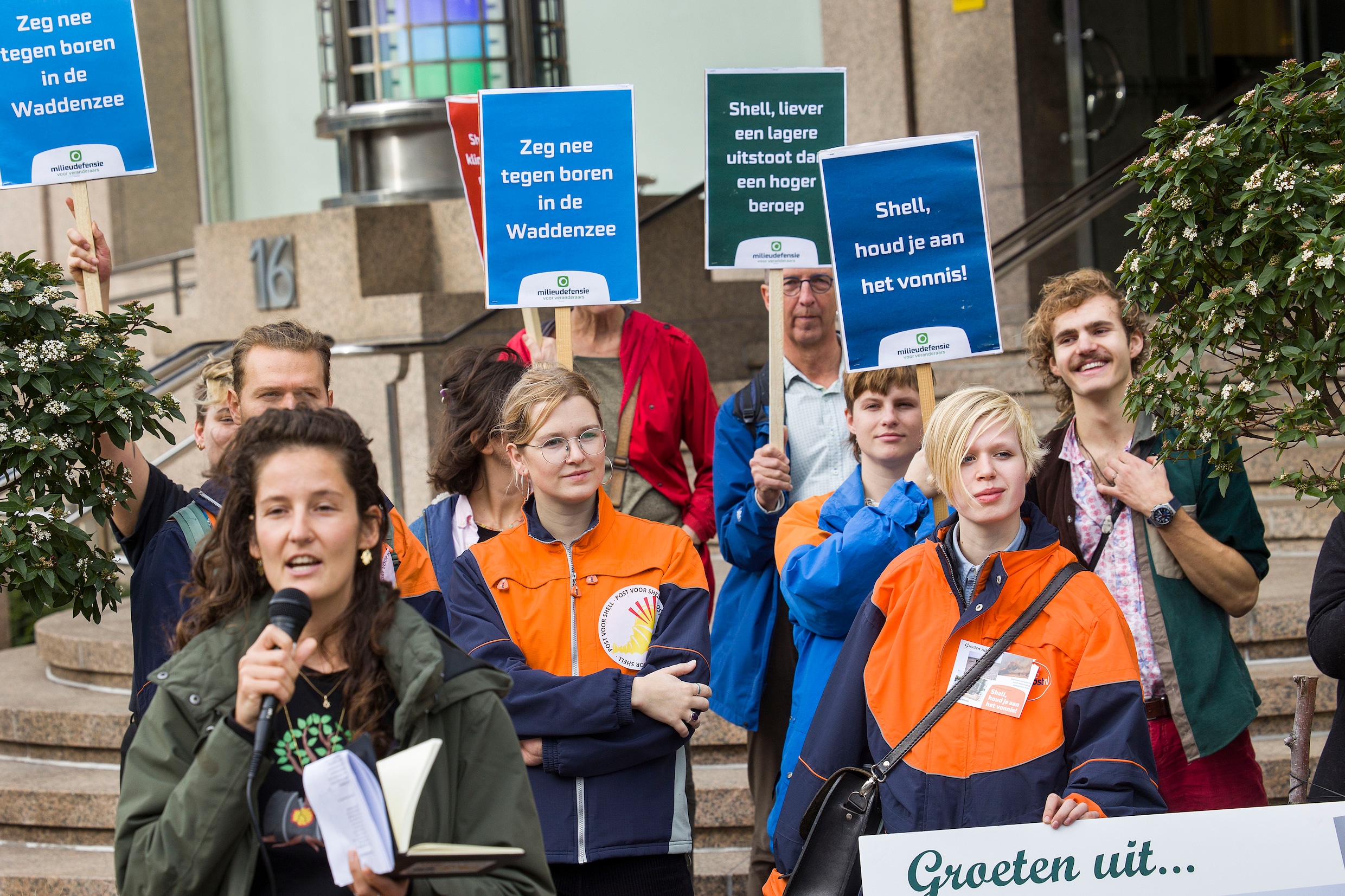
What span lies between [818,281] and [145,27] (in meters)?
10.3

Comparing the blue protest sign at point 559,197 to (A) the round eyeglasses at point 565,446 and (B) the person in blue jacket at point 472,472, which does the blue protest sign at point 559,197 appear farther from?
(A) the round eyeglasses at point 565,446

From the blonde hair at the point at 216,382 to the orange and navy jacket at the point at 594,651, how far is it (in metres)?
0.77

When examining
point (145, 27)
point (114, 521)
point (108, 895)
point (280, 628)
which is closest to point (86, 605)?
point (114, 521)

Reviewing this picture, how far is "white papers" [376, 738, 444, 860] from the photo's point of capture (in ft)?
6.90

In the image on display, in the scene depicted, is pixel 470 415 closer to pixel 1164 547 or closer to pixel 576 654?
pixel 576 654

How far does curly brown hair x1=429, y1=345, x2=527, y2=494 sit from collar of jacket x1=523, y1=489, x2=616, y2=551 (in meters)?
0.51

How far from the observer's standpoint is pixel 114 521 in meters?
3.43

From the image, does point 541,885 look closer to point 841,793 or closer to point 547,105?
point 841,793

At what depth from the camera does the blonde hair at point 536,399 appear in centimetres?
344

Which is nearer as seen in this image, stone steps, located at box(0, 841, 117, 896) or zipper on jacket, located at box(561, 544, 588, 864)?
zipper on jacket, located at box(561, 544, 588, 864)

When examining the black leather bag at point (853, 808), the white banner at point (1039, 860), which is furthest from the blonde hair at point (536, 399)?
the white banner at point (1039, 860)

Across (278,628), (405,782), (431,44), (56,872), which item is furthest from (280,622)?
(431,44)

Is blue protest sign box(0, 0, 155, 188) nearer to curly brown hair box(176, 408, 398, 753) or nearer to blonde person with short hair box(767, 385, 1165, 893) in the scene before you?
curly brown hair box(176, 408, 398, 753)

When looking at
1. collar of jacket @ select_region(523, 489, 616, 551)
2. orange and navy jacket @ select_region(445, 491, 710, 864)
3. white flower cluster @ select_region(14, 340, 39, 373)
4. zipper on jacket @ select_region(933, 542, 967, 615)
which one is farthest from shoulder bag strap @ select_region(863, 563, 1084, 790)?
white flower cluster @ select_region(14, 340, 39, 373)
